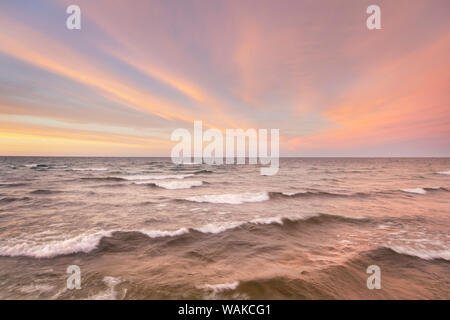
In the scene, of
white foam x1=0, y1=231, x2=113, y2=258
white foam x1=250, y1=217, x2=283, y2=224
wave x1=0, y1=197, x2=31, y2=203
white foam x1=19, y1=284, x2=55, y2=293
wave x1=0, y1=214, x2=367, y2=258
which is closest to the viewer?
white foam x1=19, y1=284, x2=55, y2=293

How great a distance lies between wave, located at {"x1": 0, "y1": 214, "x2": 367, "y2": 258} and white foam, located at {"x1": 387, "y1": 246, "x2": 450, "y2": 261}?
2959 millimetres

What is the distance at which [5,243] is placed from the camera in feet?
21.0

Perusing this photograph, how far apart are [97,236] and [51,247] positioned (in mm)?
1236

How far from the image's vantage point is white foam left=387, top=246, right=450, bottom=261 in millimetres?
5914

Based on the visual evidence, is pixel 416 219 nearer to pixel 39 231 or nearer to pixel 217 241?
pixel 217 241

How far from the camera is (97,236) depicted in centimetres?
707

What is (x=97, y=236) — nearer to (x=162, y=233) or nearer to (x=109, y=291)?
(x=162, y=233)

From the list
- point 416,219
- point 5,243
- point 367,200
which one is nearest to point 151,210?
point 5,243

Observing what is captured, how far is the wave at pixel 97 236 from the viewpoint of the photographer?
593 cm

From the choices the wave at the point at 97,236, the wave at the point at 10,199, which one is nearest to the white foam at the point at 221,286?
the wave at the point at 97,236

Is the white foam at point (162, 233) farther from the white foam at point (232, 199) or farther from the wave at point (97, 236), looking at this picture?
the white foam at point (232, 199)

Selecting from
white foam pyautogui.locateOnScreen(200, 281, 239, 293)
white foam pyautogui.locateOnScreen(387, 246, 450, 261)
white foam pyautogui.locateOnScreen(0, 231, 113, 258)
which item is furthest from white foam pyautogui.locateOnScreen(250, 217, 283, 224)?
white foam pyautogui.locateOnScreen(0, 231, 113, 258)

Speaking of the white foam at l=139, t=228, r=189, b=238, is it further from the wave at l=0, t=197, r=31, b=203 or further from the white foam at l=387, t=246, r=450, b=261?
the wave at l=0, t=197, r=31, b=203

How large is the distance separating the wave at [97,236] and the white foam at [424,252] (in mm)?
2959
